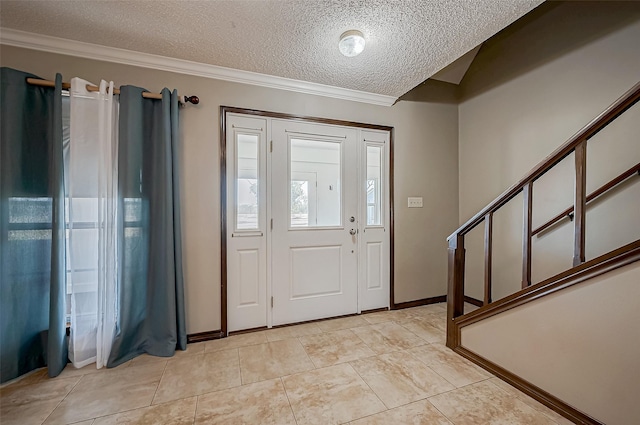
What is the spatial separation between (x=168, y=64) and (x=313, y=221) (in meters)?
1.90

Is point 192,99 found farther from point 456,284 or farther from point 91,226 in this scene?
point 456,284

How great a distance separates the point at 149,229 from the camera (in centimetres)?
211

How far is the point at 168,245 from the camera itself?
A: 208cm

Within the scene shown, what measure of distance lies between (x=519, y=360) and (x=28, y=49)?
13.5ft

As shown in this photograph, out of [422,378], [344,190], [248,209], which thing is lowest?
[422,378]

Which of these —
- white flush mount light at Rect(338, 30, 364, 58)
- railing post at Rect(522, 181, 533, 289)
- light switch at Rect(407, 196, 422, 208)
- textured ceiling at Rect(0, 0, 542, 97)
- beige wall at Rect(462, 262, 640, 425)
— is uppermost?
textured ceiling at Rect(0, 0, 542, 97)

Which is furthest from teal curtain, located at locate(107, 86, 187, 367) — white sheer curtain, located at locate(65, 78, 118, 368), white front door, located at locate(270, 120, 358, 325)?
white front door, located at locate(270, 120, 358, 325)

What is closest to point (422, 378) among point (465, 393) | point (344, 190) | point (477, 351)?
point (465, 393)

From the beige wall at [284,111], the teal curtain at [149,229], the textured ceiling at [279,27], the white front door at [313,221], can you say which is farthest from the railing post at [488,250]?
the teal curtain at [149,229]

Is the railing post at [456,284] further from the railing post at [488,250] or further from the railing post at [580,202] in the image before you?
the railing post at [580,202]

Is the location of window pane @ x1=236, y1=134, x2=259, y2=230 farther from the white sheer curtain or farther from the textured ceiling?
the white sheer curtain

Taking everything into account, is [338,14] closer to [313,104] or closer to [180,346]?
[313,104]

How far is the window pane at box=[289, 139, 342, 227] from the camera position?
2658 millimetres

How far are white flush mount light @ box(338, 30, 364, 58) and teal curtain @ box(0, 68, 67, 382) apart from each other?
205 cm
